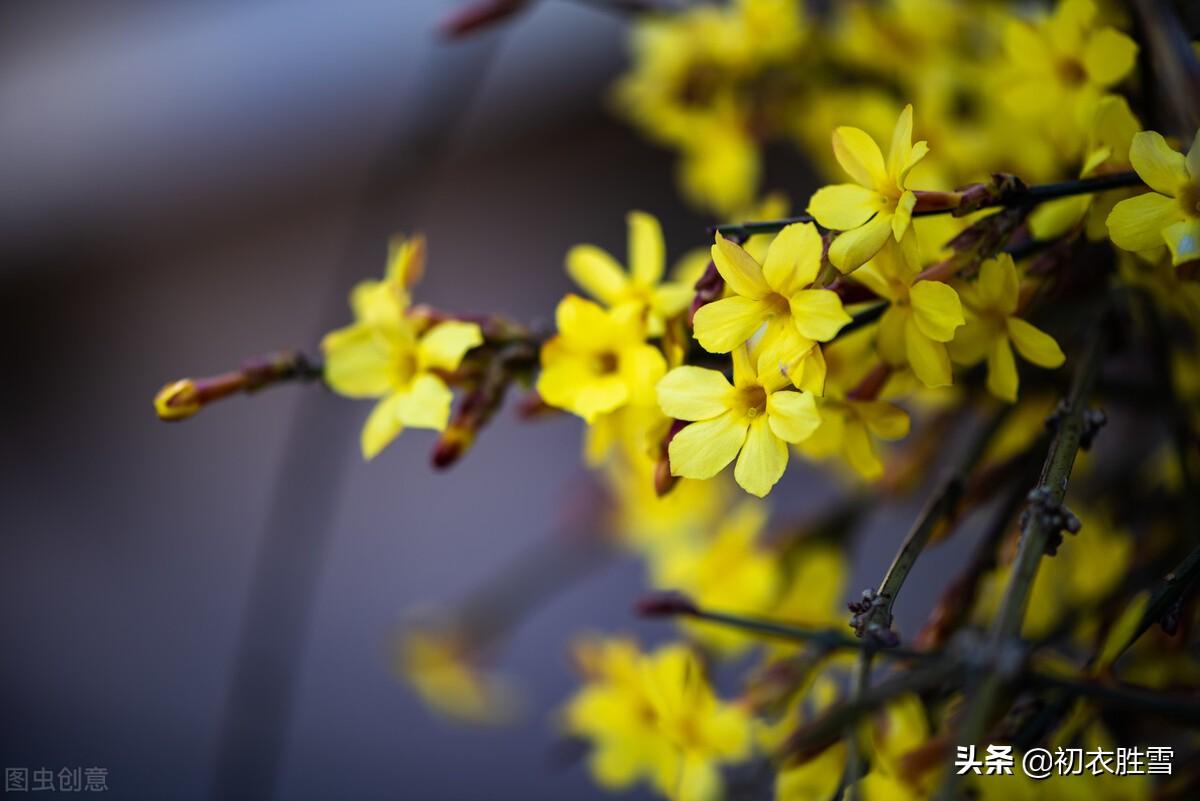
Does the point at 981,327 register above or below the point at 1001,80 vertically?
below

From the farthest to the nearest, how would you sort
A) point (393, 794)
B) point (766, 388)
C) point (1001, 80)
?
point (393, 794) → point (1001, 80) → point (766, 388)

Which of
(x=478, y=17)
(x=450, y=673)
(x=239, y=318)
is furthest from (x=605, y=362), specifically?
(x=239, y=318)

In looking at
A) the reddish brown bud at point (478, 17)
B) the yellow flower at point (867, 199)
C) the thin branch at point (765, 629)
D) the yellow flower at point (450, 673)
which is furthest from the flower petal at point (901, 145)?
the yellow flower at point (450, 673)

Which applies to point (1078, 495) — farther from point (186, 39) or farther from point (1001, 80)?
point (186, 39)

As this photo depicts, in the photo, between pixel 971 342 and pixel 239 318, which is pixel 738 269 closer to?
pixel 971 342

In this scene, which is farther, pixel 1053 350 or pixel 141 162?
pixel 141 162

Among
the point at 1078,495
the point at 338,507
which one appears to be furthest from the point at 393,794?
the point at 1078,495
